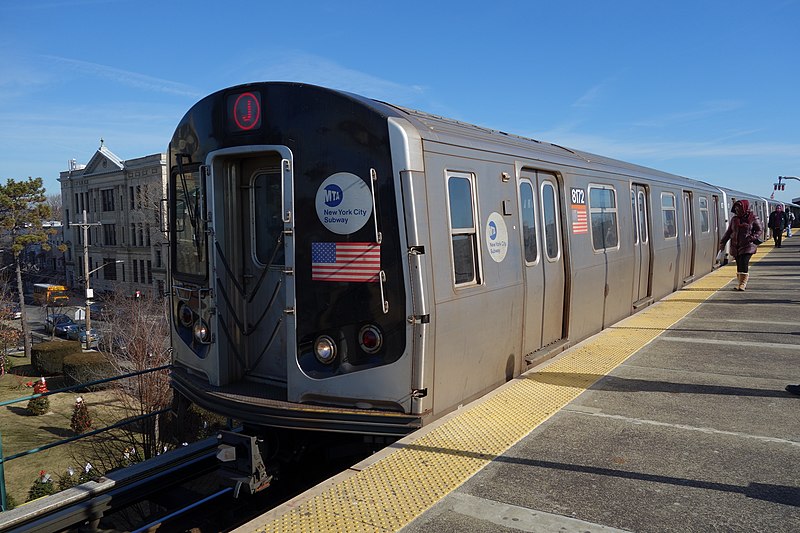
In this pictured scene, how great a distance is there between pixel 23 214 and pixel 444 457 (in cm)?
4560

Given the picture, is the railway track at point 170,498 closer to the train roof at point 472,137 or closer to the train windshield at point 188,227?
the train windshield at point 188,227

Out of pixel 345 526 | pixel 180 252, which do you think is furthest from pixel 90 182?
pixel 345 526

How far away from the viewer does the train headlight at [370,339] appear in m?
4.80

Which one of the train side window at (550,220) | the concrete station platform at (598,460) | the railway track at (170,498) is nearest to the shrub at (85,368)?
the railway track at (170,498)

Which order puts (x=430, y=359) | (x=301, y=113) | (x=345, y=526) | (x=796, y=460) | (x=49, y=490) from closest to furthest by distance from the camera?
(x=345, y=526) < (x=796, y=460) < (x=430, y=359) < (x=301, y=113) < (x=49, y=490)

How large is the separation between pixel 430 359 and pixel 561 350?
333cm

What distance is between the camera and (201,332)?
19.0 feet

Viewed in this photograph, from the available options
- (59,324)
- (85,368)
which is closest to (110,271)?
(59,324)

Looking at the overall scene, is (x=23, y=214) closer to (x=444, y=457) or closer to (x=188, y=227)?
(x=188, y=227)

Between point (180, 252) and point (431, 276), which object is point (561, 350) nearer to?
point (431, 276)

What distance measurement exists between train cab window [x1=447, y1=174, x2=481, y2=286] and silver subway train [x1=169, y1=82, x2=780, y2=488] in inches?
0.7

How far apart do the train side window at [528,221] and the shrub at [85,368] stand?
82.1 feet

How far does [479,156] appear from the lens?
5.58m

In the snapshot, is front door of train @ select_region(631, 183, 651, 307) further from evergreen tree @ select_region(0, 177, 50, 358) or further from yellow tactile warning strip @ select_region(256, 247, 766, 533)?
evergreen tree @ select_region(0, 177, 50, 358)
